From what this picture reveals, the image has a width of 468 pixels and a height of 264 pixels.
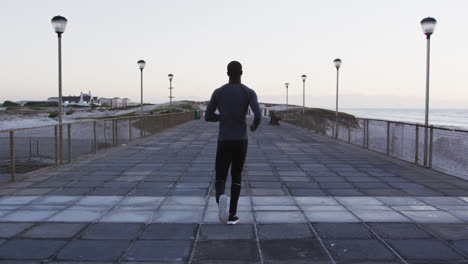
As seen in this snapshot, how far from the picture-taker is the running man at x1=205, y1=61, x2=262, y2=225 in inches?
161

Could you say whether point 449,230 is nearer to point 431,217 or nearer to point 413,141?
point 431,217

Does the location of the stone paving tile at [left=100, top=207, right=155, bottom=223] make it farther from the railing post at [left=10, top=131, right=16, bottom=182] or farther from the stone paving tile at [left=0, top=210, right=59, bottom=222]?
the railing post at [left=10, top=131, right=16, bottom=182]

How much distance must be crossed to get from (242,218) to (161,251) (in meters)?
1.27

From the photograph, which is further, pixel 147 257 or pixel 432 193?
pixel 432 193

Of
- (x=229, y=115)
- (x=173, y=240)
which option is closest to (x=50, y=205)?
(x=173, y=240)

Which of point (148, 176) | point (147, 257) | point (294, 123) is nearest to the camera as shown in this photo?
point (147, 257)

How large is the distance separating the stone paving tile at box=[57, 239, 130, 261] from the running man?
1.11 m

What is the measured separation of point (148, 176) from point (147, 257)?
13.6 feet

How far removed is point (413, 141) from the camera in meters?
9.34

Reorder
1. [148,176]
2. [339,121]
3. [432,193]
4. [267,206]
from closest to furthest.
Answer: [267,206]
[432,193]
[148,176]
[339,121]

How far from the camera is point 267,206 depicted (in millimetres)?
5035

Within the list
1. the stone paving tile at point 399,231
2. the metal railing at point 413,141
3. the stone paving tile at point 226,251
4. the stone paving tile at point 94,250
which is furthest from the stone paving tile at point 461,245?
the metal railing at point 413,141

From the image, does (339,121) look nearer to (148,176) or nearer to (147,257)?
(148,176)

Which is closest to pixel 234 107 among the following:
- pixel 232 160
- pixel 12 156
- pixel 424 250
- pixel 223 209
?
pixel 232 160
